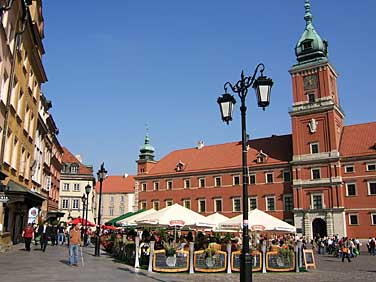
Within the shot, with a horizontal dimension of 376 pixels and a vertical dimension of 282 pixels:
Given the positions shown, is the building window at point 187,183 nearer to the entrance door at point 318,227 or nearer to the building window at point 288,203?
the building window at point 288,203

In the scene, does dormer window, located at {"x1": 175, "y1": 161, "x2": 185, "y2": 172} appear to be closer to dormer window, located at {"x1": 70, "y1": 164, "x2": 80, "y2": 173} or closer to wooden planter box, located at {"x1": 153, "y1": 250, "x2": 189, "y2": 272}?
dormer window, located at {"x1": 70, "y1": 164, "x2": 80, "y2": 173}

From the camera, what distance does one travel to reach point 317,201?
167 ft

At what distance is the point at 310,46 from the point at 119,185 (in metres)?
60.0

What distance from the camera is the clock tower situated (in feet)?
164

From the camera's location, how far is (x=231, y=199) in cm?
5941

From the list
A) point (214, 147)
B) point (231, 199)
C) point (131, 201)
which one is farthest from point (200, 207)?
point (131, 201)

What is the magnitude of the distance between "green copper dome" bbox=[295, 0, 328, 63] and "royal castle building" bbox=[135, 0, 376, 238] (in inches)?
5.3

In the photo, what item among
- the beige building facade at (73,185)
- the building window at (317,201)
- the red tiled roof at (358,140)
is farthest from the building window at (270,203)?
the beige building facade at (73,185)

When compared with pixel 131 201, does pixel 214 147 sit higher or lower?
higher

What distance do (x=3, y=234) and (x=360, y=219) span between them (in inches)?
1610

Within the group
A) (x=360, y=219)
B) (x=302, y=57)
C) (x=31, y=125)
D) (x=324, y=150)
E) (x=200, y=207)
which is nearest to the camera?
(x=31, y=125)

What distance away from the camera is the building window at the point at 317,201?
50.5 m

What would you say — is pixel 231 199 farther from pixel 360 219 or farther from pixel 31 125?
pixel 31 125

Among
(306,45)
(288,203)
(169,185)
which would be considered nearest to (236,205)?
(288,203)
